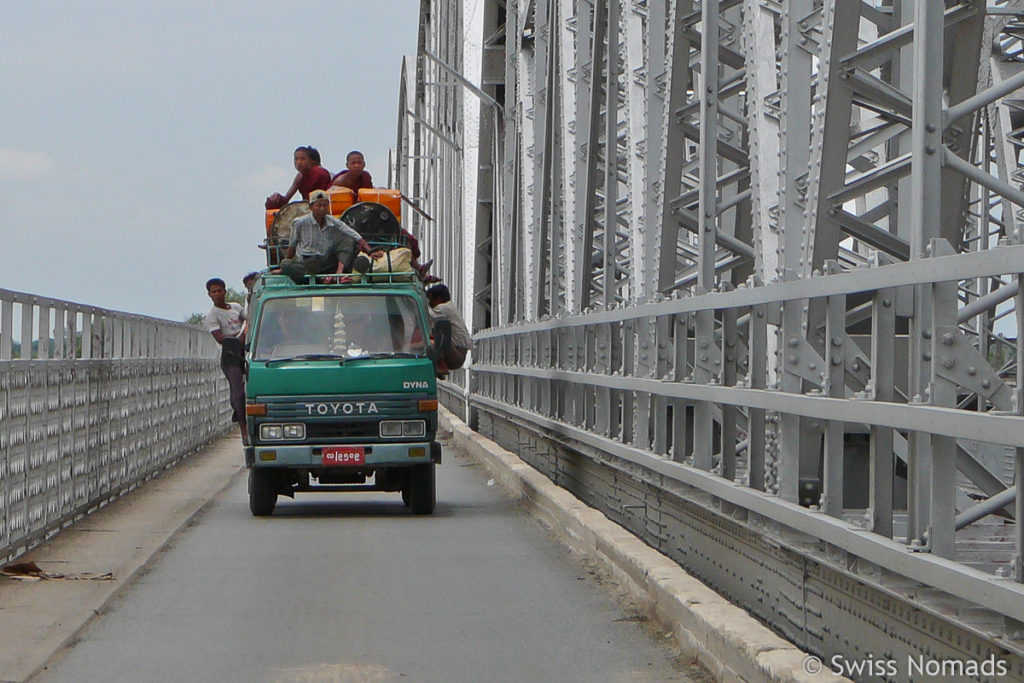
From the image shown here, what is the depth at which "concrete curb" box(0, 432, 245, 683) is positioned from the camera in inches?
320

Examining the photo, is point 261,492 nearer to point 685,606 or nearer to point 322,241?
point 322,241

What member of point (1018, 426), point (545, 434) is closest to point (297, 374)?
point (545, 434)

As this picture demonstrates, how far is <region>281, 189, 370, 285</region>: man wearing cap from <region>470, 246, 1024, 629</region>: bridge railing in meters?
3.67

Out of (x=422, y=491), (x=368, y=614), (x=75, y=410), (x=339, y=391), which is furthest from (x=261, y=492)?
(x=368, y=614)

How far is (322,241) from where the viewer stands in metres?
16.2

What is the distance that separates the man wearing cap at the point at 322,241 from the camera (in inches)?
634

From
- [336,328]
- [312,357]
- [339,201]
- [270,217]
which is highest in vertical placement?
[339,201]

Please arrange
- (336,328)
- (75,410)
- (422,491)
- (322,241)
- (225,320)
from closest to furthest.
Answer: (75,410)
(422,491)
(336,328)
(322,241)
(225,320)

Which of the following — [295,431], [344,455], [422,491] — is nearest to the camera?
[344,455]

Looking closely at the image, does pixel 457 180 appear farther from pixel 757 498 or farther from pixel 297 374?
pixel 757 498

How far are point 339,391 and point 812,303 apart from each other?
27.2 ft

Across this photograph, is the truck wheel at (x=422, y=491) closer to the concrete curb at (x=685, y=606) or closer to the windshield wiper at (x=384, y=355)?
the windshield wiper at (x=384, y=355)

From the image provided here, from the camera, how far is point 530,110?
23656 millimetres

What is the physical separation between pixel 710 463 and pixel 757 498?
5.67 feet
